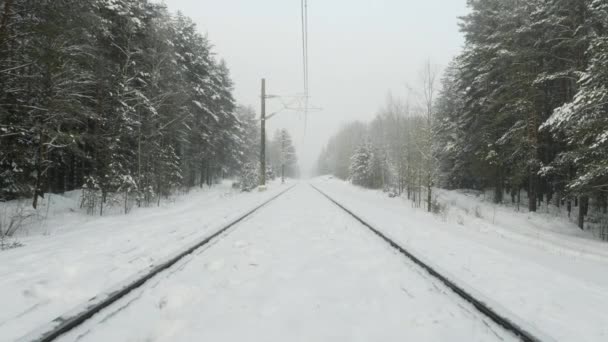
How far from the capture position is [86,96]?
931cm

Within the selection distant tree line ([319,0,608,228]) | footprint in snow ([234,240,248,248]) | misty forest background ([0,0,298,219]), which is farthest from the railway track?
distant tree line ([319,0,608,228])

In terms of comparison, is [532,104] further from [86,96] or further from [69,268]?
[86,96]

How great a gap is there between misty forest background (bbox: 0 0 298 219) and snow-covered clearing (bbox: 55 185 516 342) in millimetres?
7849

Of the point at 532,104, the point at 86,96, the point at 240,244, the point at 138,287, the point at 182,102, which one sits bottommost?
the point at 240,244

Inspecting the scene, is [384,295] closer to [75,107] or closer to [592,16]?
[75,107]

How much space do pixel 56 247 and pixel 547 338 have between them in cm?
631

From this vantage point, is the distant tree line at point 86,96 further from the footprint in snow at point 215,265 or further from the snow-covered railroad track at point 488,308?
the snow-covered railroad track at point 488,308

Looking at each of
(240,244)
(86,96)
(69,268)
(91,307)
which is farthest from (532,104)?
(86,96)

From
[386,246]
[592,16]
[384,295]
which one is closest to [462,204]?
[592,16]

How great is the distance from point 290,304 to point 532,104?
1822cm

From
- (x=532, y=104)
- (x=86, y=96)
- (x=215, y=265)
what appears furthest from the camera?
(x=532, y=104)

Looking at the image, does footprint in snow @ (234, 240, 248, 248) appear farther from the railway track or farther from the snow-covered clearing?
the railway track

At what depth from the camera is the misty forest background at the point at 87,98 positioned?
26.4 ft

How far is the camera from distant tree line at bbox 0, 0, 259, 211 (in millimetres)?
8031
